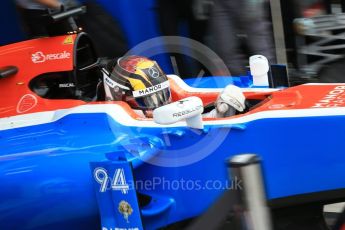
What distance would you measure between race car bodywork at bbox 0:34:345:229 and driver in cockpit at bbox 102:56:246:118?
89 millimetres

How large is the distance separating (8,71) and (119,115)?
0.64m

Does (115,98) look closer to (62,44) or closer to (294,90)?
(62,44)

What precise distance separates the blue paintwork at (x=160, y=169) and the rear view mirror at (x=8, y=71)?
48 centimetres

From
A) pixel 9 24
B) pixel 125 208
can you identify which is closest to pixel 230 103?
pixel 125 208

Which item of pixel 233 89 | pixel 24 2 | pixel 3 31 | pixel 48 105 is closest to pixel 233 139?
pixel 233 89

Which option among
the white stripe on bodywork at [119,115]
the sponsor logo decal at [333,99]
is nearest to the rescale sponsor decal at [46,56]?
the white stripe on bodywork at [119,115]

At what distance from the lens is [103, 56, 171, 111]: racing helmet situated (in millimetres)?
2891

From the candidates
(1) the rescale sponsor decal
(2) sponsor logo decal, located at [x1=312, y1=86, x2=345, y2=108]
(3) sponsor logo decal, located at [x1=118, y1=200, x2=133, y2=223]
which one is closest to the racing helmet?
(1) the rescale sponsor decal

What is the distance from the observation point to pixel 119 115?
2.81 meters

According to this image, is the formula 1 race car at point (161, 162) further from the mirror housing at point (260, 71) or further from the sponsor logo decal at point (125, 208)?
the mirror housing at point (260, 71)

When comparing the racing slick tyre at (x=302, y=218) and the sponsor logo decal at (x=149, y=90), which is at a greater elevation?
the sponsor logo decal at (x=149, y=90)

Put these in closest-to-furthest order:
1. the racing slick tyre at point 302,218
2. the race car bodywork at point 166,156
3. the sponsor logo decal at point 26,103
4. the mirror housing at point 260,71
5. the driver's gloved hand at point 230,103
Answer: the race car bodywork at point 166,156 < the racing slick tyre at point 302,218 < the driver's gloved hand at point 230,103 < the sponsor logo decal at point 26,103 < the mirror housing at point 260,71

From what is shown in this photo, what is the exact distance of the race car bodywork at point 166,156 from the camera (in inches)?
95.1
